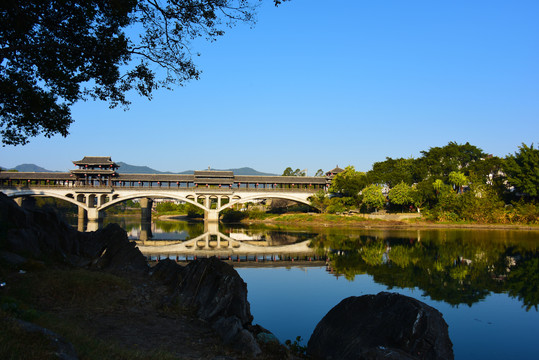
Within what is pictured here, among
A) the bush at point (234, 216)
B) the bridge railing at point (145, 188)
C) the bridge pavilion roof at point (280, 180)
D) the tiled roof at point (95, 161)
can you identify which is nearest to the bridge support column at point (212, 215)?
the bridge railing at point (145, 188)

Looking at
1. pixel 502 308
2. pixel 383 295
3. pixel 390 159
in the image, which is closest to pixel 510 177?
pixel 390 159

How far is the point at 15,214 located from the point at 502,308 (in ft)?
51.6

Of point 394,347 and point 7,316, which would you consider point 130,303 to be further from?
point 394,347

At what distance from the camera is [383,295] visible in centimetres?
698

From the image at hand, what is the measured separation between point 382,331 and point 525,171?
49604 millimetres

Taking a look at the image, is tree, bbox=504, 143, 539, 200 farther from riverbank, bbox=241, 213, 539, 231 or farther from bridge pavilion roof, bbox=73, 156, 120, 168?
bridge pavilion roof, bbox=73, 156, 120, 168

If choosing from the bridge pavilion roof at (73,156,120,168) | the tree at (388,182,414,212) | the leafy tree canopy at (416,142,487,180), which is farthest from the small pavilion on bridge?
the leafy tree canopy at (416,142,487,180)

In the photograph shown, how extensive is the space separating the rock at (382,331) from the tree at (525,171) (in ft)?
155

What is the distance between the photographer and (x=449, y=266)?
742 inches

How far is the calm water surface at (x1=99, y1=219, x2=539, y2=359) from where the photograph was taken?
9867mm

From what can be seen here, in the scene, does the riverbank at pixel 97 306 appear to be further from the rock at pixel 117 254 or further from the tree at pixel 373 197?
the tree at pixel 373 197

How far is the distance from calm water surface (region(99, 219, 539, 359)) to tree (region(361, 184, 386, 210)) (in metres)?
27.5

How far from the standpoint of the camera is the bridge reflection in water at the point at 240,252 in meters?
24.0

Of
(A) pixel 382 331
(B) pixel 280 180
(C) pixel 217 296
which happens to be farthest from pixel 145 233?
(A) pixel 382 331
